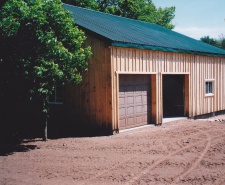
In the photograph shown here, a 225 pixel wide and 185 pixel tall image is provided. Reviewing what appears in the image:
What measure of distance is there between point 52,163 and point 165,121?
8406 mm

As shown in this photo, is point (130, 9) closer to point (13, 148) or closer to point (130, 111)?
point (130, 111)

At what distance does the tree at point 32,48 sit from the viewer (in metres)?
8.91

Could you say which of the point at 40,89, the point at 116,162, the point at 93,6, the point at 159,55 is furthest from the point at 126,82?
the point at 93,6

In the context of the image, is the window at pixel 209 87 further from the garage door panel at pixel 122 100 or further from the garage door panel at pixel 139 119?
the garage door panel at pixel 122 100

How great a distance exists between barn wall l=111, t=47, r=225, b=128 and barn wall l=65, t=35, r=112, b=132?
0.29m

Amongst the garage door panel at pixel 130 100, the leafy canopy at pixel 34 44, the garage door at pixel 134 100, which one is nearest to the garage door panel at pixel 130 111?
the garage door at pixel 134 100

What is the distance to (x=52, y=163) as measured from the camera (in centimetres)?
759

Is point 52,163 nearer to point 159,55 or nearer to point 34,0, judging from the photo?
point 34,0

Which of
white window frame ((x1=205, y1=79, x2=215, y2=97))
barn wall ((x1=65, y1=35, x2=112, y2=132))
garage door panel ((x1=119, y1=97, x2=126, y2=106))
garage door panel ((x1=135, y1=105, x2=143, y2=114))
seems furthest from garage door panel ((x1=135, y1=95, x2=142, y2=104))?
white window frame ((x1=205, y1=79, x2=215, y2=97))

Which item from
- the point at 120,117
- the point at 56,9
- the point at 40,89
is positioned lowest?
the point at 120,117

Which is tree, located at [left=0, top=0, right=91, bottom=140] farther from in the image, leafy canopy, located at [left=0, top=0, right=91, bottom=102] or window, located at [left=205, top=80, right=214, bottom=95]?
window, located at [left=205, top=80, right=214, bottom=95]

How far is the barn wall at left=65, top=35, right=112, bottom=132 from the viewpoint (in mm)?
11484

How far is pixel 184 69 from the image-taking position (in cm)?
1571

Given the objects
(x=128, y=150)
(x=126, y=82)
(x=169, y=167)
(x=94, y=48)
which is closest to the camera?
(x=169, y=167)
